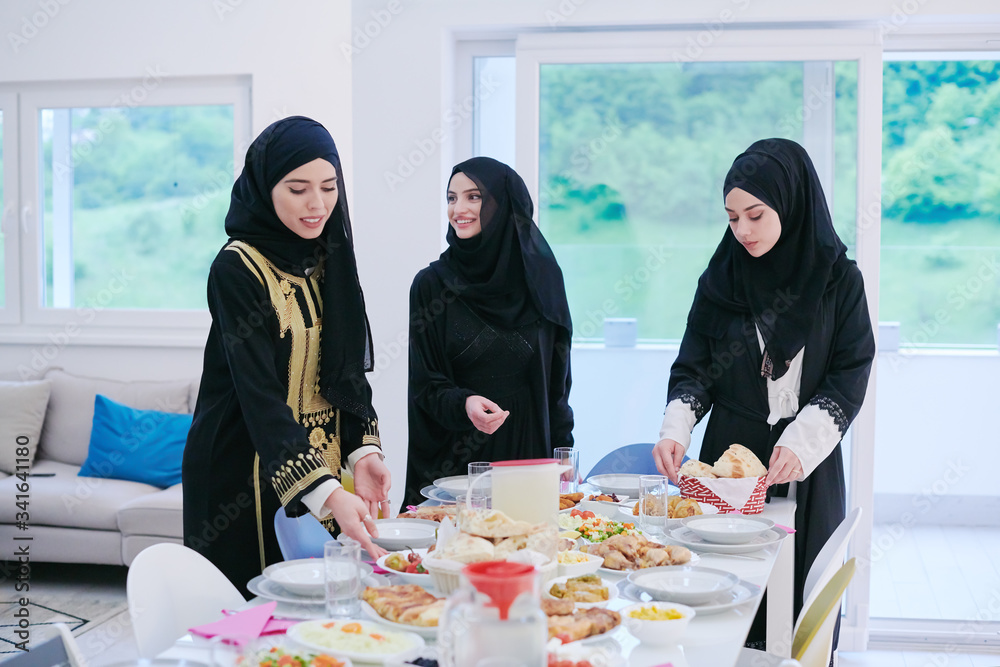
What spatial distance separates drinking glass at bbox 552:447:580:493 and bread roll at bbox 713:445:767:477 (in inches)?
12.5

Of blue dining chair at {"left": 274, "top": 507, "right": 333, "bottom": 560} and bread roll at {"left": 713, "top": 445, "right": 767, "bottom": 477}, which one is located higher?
bread roll at {"left": 713, "top": 445, "right": 767, "bottom": 477}

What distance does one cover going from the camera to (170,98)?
4.84 meters

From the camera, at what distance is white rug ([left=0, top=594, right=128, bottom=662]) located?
3.38m

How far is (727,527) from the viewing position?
1.92 meters

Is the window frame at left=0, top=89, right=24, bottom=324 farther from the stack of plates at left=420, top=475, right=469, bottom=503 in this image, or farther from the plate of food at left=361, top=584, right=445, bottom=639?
the plate of food at left=361, top=584, right=445, bottom=639

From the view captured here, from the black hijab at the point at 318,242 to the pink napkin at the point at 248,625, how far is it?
0.66 meters

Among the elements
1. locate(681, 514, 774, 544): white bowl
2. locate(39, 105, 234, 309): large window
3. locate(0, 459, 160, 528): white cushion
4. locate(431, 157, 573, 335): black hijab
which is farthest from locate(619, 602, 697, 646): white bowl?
locate(39, 105, 234, 309): large window

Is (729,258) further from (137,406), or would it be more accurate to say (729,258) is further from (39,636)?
(137,406)

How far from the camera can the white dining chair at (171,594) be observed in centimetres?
149

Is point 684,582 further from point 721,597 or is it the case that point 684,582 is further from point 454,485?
point 454,485

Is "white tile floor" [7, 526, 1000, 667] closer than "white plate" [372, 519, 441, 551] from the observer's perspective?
No

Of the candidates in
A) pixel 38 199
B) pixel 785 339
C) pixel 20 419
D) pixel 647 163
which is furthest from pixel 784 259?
pixel 38 199

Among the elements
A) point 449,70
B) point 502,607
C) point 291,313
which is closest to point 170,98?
point 449,70

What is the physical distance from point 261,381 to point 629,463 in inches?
50.7
